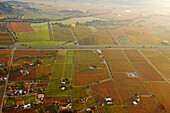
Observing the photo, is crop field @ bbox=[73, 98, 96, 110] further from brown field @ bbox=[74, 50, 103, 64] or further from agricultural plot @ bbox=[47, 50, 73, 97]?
brown field @ bbox=[74, 50, 103, 64]

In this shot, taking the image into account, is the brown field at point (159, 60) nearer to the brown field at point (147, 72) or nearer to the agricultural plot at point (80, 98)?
the brown field at point (147, 72)

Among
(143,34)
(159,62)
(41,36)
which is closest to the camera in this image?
(159,62)

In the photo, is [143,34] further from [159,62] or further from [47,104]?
[47,104]

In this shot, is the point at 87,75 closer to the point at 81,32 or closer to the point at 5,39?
the point at 81,32

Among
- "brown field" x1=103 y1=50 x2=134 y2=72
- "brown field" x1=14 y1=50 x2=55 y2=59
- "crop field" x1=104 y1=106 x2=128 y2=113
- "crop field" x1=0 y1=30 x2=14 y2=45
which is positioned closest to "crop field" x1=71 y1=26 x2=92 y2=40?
"brown field" x1=103 y1=50 x2=134 y2=72

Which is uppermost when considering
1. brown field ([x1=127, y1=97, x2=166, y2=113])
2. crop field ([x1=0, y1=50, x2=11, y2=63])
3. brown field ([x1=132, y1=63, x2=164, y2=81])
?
crop field ([x1=0, y1=50, x2=11, y2=63])

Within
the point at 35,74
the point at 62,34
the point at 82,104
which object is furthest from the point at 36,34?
the point at 82,104

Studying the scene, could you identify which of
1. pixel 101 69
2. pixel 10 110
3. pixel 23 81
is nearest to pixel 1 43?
pixel 23 81

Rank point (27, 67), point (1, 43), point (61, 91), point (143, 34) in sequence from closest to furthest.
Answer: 1. point (61, 91)
2. point (27, 67)
3. point (1, 43)
4. point (143, 34)
